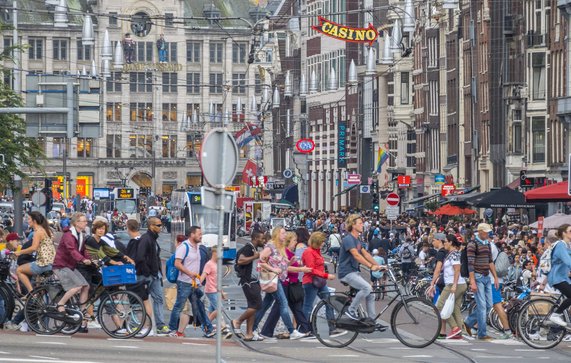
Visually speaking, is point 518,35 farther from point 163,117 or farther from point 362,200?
point 163,117

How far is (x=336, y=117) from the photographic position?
115 meters

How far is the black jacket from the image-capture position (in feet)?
79.2

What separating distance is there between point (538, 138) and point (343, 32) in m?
20.9

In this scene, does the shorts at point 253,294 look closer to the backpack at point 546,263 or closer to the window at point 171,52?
the backpack at point 546,263

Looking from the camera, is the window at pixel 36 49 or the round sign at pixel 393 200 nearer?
the round sign at pixel 393 200

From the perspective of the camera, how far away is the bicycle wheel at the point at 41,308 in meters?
23.8

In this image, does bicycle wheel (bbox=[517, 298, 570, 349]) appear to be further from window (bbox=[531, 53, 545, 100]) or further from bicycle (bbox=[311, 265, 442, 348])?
window (bbox=[531, 53, 545, 100])

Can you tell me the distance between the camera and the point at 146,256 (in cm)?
2423

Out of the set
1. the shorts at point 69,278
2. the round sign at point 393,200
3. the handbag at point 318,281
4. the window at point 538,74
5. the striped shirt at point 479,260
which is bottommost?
the handbag at point 318,281

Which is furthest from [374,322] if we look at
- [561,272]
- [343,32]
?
[343,32]

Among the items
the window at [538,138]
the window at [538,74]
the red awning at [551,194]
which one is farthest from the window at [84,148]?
the red awning at [551,194]

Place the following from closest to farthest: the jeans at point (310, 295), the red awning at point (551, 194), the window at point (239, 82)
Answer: the jeans at point (310, 295) → the red awning at point (551, 194) → the window at point (239, 82)

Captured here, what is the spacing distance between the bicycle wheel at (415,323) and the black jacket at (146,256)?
11.1 feet

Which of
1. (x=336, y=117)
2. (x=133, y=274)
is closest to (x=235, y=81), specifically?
(x=336, y=117)
